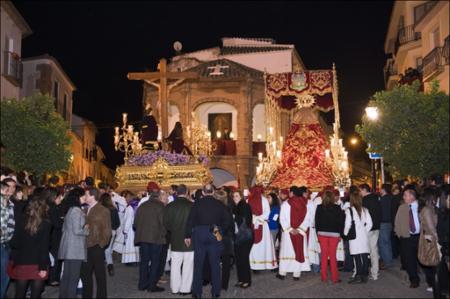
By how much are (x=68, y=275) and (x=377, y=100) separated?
43.6ft

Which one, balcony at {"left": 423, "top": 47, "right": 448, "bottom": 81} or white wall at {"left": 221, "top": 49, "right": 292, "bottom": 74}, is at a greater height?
white wall at {"left": 221, "top": 49, "right": 292, "bottom": 74}

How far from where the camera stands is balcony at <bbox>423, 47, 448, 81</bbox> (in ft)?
73.7

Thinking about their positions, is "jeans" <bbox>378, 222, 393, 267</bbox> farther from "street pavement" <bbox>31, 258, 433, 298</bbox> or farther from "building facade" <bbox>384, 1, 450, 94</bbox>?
"building facade" <bbox>384, 1, 450, 94</bbox>

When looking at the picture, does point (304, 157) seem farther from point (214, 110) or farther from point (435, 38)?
point (214, 110)

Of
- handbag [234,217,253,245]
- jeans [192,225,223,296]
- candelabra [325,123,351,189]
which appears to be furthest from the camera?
candelabra [325,123,351,189]

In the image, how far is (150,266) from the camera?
9.47 meters

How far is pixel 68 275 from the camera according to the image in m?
7.90

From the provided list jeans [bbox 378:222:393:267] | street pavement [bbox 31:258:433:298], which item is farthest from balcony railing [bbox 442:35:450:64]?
street pavement [bbox 31:258:433:298]

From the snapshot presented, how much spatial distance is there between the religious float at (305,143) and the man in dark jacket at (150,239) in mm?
11694

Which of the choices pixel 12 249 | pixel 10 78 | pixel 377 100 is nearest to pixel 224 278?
pixel 12 249

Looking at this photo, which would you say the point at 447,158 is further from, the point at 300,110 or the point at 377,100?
the point at 300,110

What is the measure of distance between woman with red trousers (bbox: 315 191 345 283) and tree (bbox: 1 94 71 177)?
39.8 feet

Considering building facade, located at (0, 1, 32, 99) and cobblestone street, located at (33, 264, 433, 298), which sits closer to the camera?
cobblestone street, located at (33, 264, 433, 298)

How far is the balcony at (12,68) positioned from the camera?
2430 centimetres
